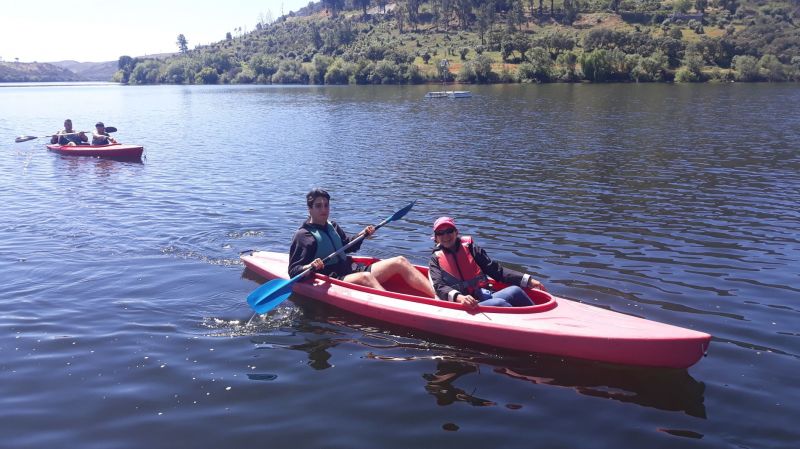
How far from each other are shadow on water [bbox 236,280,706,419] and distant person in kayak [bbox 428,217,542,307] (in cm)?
72

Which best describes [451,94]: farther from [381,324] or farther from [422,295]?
[381,324]

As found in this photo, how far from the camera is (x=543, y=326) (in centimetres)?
762

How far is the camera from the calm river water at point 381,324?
632 cm

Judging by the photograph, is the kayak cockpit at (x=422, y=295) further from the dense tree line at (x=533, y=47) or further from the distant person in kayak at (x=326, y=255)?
the dense tree line at (x=533, y=47)

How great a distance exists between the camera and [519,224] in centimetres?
1432

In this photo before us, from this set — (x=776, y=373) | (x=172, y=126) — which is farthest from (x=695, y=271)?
(x=172, y=126)

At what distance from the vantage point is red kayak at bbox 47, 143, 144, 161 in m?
24.3

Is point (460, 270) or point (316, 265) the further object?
point (316, 265)

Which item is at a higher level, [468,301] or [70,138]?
[70,138]

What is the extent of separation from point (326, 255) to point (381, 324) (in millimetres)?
1664

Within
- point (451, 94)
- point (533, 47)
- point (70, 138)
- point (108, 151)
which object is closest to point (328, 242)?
point (108, 151)

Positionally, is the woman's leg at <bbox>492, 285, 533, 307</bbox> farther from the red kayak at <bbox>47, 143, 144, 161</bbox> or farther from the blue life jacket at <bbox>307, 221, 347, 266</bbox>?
the red kayak at <bbox>47, 143, 144, 161</bbox>

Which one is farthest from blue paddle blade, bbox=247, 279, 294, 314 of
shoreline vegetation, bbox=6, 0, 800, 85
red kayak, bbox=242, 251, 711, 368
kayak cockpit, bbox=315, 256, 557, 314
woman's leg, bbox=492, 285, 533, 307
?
shoreline vegetation, bbox=6, 0, 800, 85

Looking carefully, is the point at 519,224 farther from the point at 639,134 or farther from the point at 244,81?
the point at 244,81
